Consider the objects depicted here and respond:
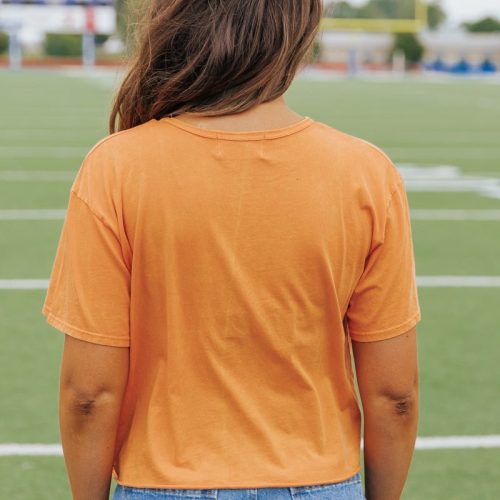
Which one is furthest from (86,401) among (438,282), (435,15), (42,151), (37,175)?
(435,15)

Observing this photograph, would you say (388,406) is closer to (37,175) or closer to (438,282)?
(438,282)

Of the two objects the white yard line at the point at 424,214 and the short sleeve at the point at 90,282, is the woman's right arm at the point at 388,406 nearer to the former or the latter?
the short sleeve at the point at 90,282

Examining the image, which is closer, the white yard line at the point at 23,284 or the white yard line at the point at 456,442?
the white yard line at the point at 456,442

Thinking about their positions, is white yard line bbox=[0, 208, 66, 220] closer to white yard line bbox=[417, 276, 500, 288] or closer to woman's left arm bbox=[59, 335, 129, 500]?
white yard line bbox=[417, 276, 500, 288]

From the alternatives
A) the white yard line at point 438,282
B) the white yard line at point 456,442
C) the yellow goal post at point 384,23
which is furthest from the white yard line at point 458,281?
the yellow goal post at point 384,23

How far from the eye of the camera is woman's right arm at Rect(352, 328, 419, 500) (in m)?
1.72

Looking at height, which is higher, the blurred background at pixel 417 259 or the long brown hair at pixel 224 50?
the long brown hair at pixel 224 50

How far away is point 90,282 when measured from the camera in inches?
62.9

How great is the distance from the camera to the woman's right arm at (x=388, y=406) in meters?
1.72

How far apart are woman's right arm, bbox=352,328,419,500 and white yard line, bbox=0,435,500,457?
7.70 feet

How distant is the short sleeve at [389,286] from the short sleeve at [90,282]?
373 millimetres

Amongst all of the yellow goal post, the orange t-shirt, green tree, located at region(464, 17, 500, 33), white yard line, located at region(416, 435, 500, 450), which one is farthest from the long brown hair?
green tree, located at region(464, 17, 500, 33)

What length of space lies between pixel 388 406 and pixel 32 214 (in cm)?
751

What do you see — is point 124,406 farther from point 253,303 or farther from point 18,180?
point 18,180
